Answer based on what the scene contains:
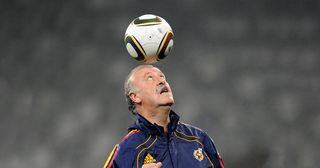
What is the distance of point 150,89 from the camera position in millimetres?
2703

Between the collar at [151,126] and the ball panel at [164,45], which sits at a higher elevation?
the ball panel at [164,45]

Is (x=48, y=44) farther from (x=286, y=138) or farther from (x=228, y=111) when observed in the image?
(x=286, y=138)

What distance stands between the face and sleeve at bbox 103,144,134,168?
0.26 metres

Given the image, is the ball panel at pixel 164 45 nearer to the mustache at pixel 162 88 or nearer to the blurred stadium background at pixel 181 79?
the mustache at pixel 162 88

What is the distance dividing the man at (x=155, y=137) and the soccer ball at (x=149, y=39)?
152 millimetres

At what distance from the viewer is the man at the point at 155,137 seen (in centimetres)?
253

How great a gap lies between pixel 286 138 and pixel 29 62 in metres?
2.02

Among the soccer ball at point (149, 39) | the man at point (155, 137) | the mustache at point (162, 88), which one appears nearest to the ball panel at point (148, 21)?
the soccer ball at point (149, 39)

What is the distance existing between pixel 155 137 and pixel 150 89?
9.7 inches

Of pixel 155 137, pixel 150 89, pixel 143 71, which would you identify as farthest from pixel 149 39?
pixel 155 137

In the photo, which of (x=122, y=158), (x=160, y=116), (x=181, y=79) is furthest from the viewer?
(x=181, y=79)

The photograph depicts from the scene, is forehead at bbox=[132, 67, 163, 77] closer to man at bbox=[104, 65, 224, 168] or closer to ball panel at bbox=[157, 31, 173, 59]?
man at bbox=[104, 65, 224, 168]

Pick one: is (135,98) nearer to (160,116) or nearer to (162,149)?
(160,116)

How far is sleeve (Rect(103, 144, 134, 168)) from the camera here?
2.51 m
